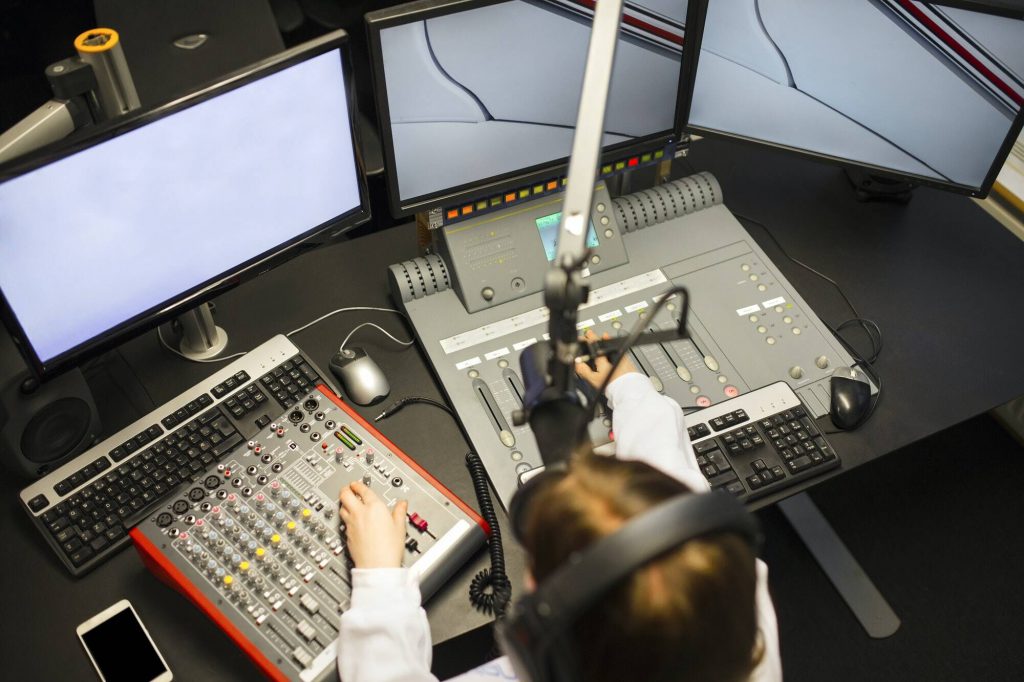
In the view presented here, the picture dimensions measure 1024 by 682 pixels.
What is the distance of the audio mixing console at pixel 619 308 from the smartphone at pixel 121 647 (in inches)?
19.6

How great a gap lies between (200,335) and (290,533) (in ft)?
1.34

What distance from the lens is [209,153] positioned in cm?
112

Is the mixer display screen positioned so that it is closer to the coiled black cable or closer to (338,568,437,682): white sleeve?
the coiled black cable

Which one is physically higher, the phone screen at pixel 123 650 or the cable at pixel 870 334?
the cable at pixel 870 334

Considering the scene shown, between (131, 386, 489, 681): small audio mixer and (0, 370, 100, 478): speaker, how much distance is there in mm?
168

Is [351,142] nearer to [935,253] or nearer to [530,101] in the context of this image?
[530,101]

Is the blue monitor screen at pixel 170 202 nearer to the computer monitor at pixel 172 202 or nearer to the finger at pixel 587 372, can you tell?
the computer monitor at pixel 172 202

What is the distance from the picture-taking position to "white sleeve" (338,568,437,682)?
0.98 metres

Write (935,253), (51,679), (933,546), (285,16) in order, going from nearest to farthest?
1. (51,679)
2. (935,253)
3. (933,546)
4. (285,16)

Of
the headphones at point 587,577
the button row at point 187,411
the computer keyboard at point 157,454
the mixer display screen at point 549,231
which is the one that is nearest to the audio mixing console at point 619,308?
the mixer display screen at point 549,231

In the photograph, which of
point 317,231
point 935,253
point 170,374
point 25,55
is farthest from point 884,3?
point 25,55

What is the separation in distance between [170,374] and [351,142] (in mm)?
471

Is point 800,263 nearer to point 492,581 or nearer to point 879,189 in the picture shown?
point 879,189

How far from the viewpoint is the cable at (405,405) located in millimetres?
1327
